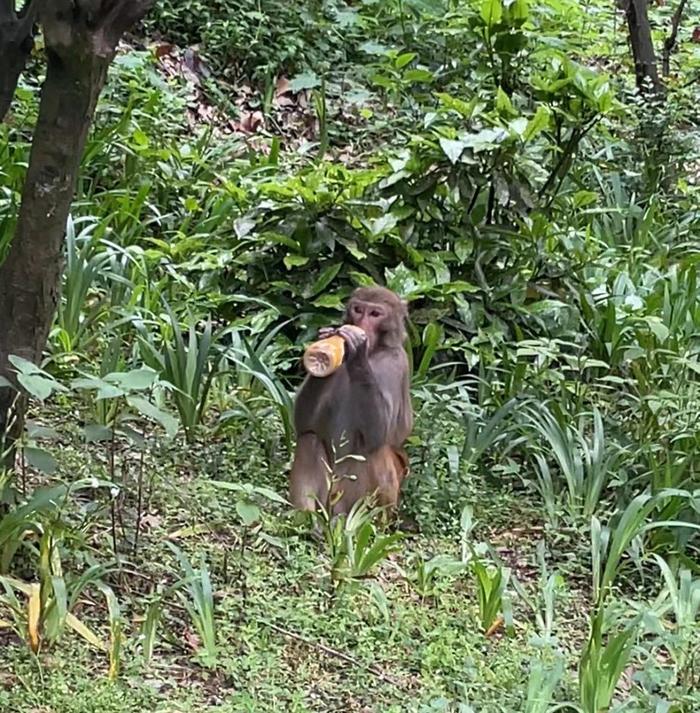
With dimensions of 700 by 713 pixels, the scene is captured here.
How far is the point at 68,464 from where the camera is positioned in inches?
179

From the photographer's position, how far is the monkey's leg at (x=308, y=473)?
4.65 m

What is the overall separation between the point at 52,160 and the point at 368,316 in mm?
1590

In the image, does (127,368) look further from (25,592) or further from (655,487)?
(655,487)

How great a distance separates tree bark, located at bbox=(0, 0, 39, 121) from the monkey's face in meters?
1.51

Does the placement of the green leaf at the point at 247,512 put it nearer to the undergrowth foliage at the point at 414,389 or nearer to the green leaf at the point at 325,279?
the undergrowth foliage at the point at 414,389

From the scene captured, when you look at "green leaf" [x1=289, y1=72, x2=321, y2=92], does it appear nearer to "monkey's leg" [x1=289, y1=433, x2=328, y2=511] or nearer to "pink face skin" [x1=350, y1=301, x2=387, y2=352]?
"pink face skin" [x1=350, y1=301, x2=387, y2=352]

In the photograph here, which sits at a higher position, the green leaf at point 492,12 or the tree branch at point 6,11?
the green leaf at point 492,12

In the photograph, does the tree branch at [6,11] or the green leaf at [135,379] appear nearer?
the green leaf at [135,379]

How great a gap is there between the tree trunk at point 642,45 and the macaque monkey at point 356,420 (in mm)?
5284

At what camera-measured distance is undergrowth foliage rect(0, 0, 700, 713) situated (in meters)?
3.71

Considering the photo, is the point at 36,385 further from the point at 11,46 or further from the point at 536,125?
the point at 536,125

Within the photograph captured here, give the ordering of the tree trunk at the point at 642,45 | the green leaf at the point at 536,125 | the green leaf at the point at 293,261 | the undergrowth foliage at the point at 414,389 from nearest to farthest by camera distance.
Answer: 1. the undergrowth foliage at the point at 414,389
2. the green leaf at the point at 536,125
3. the green leaf at the point at 293,261
4. the tree trunk at the point at 642,45

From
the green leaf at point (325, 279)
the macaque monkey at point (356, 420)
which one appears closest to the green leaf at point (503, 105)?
the green leaf at point (325, 279)

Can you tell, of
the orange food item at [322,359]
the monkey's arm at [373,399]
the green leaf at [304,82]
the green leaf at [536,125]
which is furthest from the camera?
the green leaf at [304,82]
